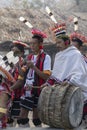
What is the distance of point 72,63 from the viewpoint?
17.4 ft

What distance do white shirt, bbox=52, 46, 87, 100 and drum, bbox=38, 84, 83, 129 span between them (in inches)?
7.1

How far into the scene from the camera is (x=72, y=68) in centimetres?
527

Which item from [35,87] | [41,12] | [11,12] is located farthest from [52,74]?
[41,12]

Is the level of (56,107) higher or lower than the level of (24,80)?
lower

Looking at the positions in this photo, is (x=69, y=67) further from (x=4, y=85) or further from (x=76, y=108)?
(x=4, y=85)

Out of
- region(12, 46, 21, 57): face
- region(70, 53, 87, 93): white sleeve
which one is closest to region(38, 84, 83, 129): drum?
region(70, 53, 87, 93): white sleeve

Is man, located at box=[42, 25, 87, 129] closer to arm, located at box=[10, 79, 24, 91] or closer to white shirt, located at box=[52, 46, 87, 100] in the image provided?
white shirt, located at box=[52, 46, 87, 100]

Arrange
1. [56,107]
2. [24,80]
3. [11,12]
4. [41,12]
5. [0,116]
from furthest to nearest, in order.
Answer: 1. [41,12]
2. [11,12]
3. [24,80]
4. [0,116]
5. [56,107]

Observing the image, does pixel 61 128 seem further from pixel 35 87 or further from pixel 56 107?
pixel 35 87

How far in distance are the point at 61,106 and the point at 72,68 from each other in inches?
22.7

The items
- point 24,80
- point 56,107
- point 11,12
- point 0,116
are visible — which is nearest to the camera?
point 56,107

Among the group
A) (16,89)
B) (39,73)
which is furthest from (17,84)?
(39,73)

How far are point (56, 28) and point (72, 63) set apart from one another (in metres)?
0.67

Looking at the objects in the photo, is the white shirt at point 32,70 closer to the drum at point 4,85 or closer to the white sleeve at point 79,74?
the drum at point 4,85
